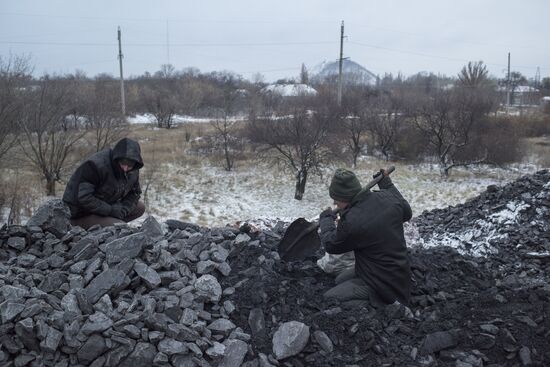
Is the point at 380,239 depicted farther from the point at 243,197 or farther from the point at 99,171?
the point at 243,197

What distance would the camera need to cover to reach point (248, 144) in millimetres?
17797

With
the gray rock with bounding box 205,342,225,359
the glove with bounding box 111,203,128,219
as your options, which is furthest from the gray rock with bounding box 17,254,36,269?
the gray rock with bounding box 205,342,225,359

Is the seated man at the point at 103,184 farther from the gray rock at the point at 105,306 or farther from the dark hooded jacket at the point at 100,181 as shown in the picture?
the gray rock at the point at 105,306

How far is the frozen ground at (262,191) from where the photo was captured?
1177 centimetres

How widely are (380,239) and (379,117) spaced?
1697 centimetres

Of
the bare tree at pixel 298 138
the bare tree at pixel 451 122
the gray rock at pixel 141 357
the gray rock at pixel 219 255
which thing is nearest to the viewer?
the gray rock at pixel 141 357

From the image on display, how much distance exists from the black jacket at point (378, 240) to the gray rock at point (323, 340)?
61 cm

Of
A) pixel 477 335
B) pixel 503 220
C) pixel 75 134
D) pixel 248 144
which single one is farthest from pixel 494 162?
pixel 477 335

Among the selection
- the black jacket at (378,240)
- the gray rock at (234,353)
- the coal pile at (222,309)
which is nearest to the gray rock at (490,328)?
the coal pile at (222,309)

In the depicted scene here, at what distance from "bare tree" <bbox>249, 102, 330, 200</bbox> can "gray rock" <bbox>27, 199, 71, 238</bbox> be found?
922 centimetres

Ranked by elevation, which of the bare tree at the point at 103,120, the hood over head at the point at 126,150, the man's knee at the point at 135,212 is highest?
the bare tree at the point at 103,120

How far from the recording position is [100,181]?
5.29 m

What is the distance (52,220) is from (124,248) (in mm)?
1160

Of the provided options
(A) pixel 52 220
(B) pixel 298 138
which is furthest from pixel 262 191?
(A) pixel 52 220
